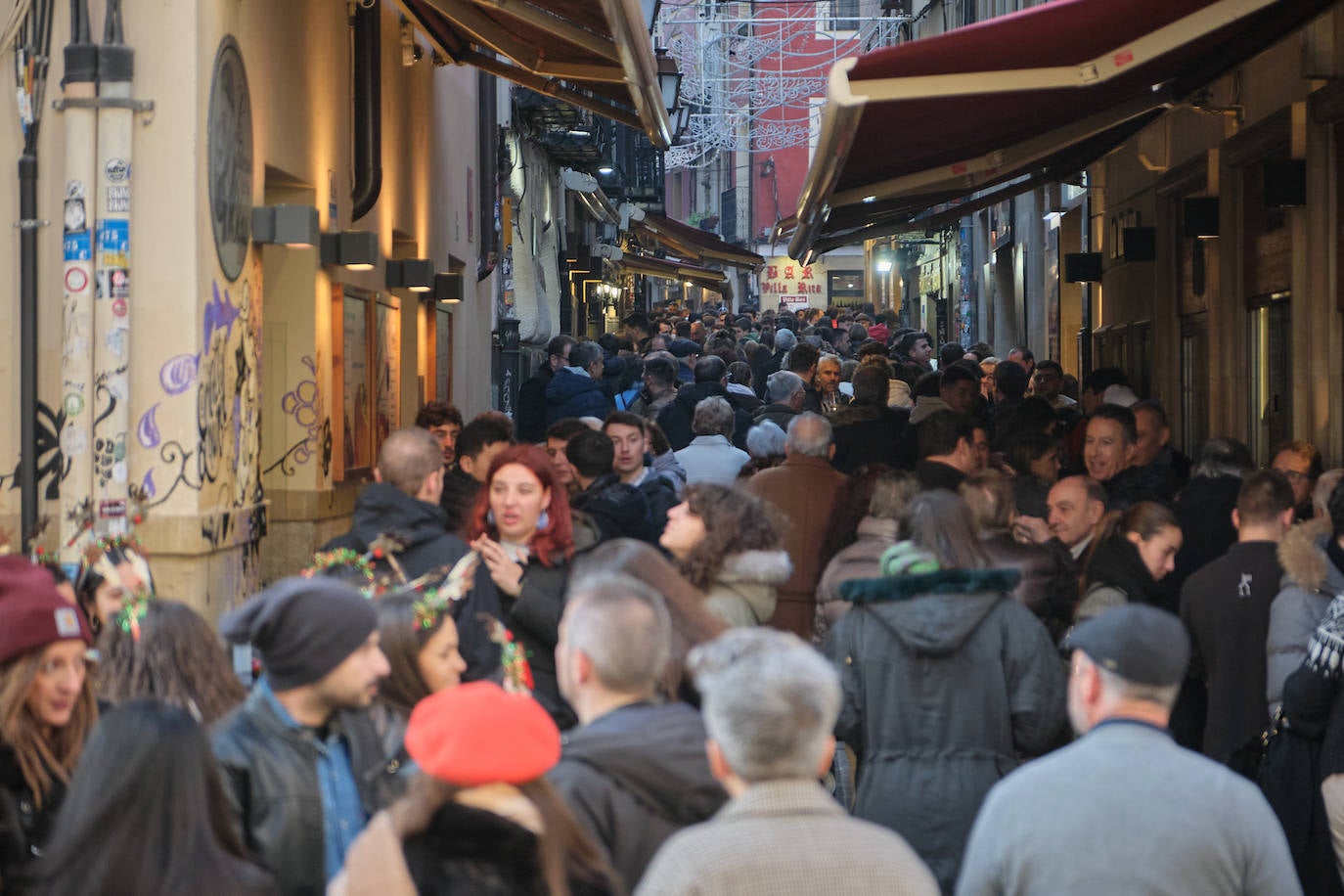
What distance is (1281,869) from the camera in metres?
3.76

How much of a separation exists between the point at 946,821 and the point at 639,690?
6.44ft

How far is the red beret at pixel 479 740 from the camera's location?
324 cm

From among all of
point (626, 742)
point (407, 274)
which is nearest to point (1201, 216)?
point (407, 274)

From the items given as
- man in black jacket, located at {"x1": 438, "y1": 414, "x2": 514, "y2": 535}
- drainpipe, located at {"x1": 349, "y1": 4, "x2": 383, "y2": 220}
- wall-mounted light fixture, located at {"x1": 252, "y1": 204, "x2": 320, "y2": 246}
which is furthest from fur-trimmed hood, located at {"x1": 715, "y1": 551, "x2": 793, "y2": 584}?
drainpipe, located at {"x1": 349, "y1": 4, "x2": 383, "y2": 220}

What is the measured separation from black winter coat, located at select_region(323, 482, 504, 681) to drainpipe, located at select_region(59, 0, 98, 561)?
154cm

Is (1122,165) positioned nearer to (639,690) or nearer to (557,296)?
(557,296)

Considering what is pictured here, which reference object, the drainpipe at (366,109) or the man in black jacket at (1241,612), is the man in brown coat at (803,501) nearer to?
the man in black jacket at (1241,612)

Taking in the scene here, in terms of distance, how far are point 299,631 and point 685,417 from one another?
8.59 meters

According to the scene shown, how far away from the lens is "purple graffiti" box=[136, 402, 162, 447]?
7.55m

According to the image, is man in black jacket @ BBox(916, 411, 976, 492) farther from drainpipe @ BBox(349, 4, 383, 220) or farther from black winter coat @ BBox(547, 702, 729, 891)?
black winter coat @ BBox(547, 702, 729, 891)

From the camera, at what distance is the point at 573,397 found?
13.3m

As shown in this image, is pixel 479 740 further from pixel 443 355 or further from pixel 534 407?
pixel 443 355

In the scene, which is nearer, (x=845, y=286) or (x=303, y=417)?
(x=303, y=417)

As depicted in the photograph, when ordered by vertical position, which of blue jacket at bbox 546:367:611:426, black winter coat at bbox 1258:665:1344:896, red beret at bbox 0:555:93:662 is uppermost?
blue jacket at bbox 546:367:611:426
